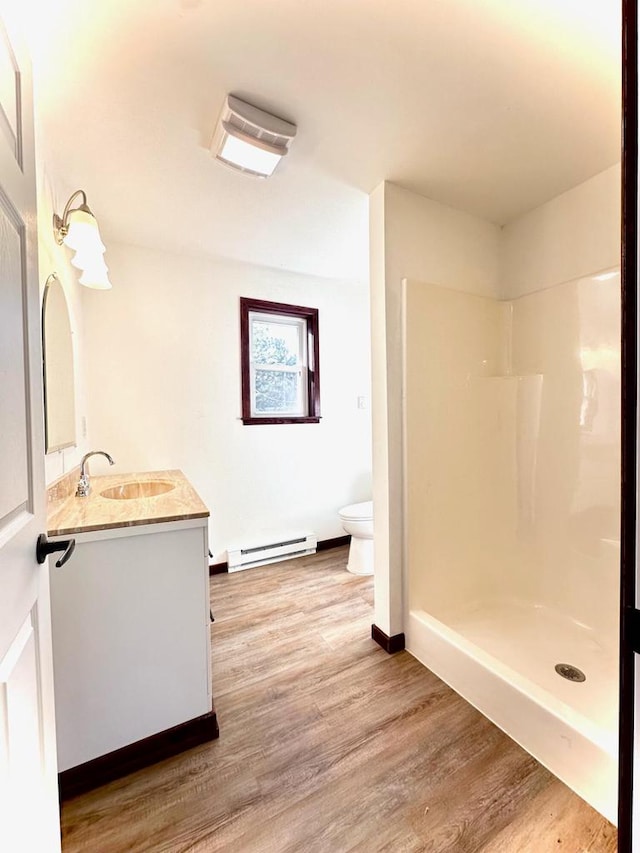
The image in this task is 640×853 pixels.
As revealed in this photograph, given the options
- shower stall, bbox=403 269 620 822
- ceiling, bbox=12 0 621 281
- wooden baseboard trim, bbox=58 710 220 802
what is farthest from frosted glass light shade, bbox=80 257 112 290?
wooden baseboard trim, bbox=58 710 220 802

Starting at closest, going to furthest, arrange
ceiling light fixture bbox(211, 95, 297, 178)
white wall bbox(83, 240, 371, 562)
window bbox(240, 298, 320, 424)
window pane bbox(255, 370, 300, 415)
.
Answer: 1. ceiling light fixture bbox(211, 95, 297, 178)
2. white wall bbox(83, 240, 371, 562)
3. window bbox(240, 298, 320, 424)
4. window pane bbox(255, 370, 300, 415)

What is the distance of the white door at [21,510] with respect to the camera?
574 mm

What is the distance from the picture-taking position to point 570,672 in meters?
1.58

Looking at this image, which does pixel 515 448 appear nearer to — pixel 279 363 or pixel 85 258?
pixel 279 363

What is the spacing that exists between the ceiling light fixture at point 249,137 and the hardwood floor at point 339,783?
229 centimetres

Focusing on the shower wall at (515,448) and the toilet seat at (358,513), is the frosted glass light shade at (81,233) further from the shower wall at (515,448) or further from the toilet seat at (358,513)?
the toilet seat at (358,513)

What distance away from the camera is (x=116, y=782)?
117 centimetres

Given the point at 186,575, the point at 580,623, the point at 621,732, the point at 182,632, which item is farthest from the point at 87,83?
the point at 580,623

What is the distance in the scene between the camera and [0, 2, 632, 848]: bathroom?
1.36 metres

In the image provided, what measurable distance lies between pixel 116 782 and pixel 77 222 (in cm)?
211

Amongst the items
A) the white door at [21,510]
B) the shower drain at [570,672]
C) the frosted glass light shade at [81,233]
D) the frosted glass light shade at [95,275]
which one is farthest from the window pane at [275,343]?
the shower drain at [570,672]

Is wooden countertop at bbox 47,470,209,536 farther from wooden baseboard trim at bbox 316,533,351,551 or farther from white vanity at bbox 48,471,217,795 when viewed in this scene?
wooden baseboard trim at bbox 316,533,351,551

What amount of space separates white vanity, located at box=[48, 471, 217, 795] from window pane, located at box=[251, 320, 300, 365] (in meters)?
1.78

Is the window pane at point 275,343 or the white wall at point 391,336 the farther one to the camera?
the window pane at point 275,343
